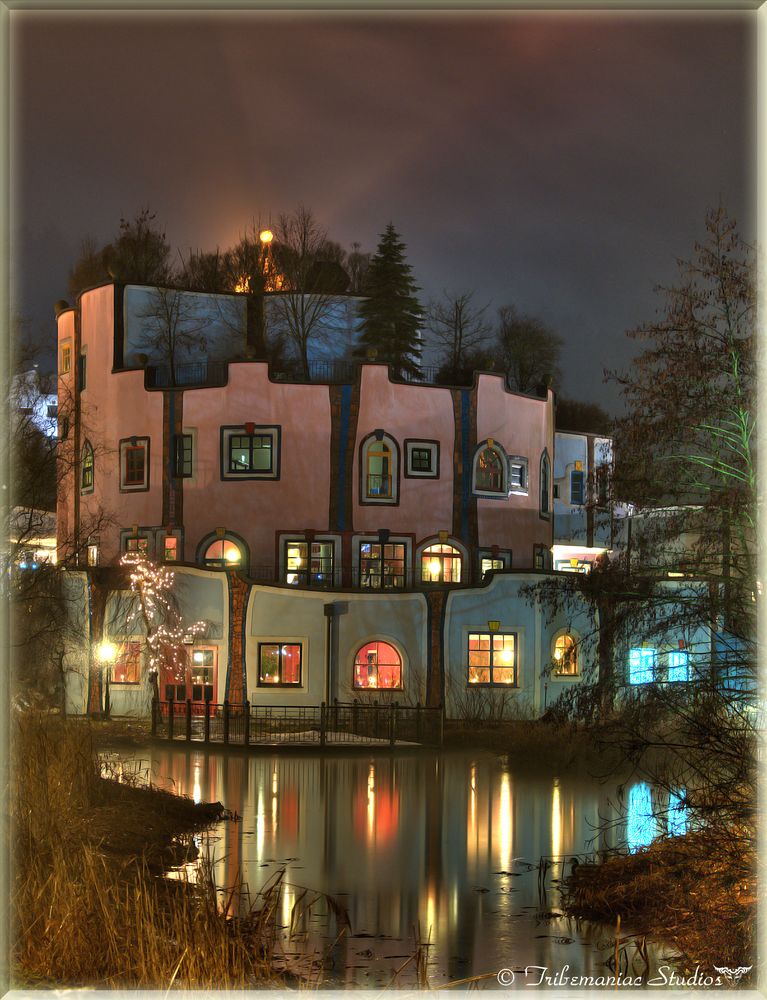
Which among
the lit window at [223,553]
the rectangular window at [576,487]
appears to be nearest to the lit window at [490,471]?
the lit window at [223,553]

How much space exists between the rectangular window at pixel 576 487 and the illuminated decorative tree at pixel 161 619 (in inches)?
841

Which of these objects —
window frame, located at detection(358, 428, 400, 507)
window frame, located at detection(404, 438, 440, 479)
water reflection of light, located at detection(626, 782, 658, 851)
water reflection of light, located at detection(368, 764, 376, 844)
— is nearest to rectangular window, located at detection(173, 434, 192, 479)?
window frame, located at detection(358, 428, 400, 507)

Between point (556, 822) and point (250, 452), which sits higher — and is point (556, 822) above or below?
below

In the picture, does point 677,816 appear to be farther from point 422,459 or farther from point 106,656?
point 422,459

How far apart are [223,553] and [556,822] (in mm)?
23956

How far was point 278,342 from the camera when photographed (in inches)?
2013

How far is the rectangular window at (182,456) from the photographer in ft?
146

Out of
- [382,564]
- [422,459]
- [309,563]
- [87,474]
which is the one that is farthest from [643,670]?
[87,474]

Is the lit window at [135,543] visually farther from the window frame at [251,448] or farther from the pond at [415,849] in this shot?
the pond at [415,849]

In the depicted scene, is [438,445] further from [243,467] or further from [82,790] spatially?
[82,790]

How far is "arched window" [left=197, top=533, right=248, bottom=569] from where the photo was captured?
144 ft

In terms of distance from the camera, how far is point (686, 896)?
13250mm

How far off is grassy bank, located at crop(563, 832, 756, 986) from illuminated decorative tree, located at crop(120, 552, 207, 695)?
23491 millimetres

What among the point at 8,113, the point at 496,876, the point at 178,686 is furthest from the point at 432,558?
the point at 8,113
